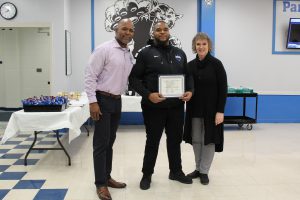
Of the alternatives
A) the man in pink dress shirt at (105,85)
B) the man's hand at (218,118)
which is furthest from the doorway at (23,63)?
the man's hand at (218,118)

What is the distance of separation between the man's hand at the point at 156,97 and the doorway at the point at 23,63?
6607 millimetres

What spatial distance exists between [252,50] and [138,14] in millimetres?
2569

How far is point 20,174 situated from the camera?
12.7 feet

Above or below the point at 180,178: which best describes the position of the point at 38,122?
above

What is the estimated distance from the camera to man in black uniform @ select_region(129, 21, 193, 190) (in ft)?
10.7

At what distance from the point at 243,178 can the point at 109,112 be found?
1.69m

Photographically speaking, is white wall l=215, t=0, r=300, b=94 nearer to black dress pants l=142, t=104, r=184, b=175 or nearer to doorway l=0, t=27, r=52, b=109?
black dress pants l=142, t=104, r=184, b=175

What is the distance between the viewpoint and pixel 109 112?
3.08 meters

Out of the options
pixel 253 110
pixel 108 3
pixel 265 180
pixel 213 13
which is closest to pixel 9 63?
pixel 108 3

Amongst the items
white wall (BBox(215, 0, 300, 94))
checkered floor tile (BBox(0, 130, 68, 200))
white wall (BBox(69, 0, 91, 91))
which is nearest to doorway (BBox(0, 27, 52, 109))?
white wall (BBox(69, 0, 91, 91))

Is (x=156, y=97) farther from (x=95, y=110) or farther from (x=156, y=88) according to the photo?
(x=95, y=110)

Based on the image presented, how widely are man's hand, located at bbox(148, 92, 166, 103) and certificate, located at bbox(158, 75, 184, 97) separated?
0.04 metres

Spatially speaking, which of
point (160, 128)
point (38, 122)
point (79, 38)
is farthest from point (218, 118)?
point (79, 38)

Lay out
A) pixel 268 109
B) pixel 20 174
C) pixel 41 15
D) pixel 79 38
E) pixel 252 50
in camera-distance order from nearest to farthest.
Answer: pixel 20 174 < pixel 41 15 < pixel 79 38 < pixel 252 50 < pixel 268 109
